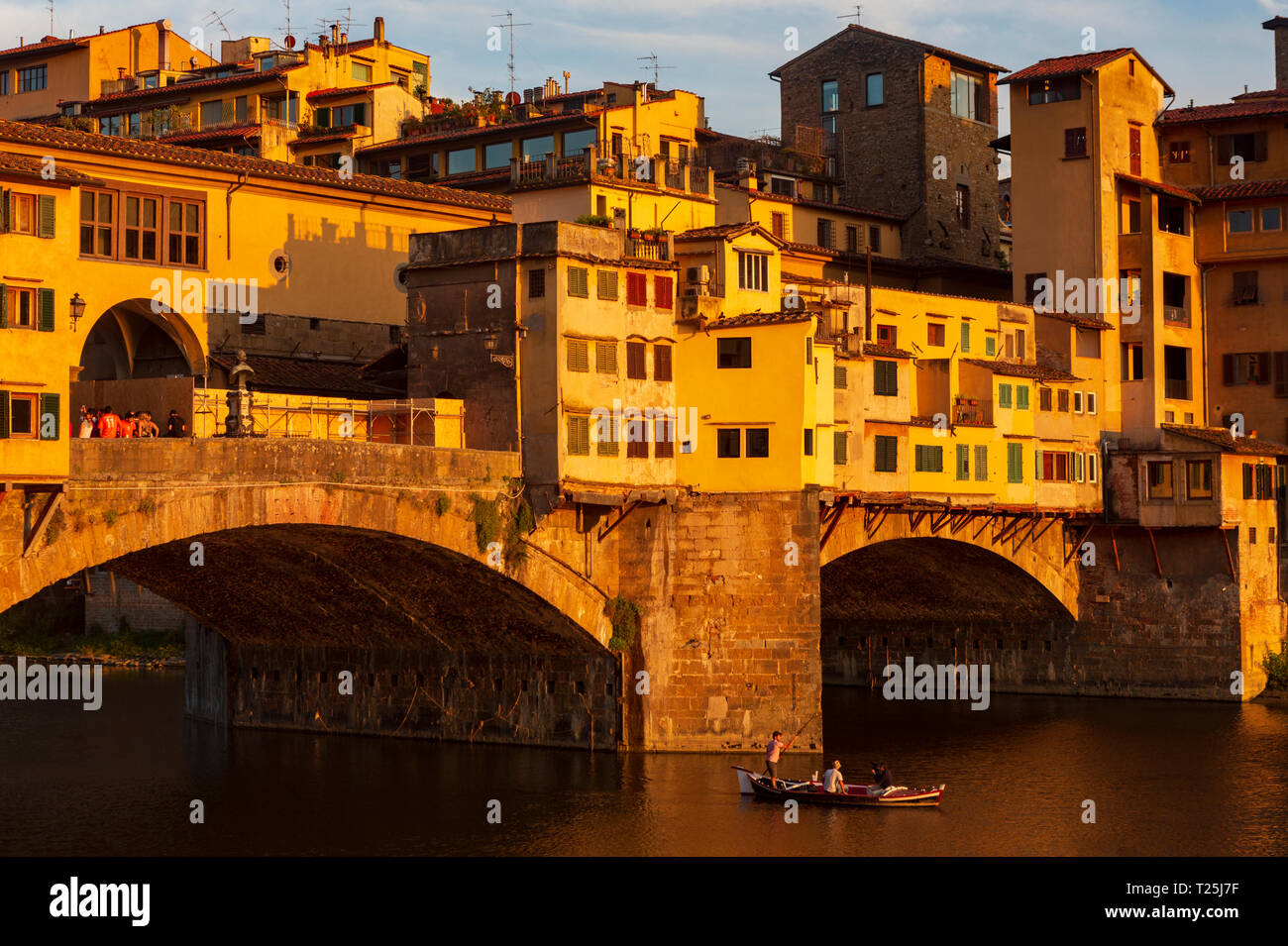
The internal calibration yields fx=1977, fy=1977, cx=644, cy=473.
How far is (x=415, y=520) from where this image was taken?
53.0 meters

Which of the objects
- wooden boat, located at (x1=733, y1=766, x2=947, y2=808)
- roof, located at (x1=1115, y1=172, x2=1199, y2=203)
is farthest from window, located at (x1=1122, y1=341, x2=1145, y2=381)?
wooden boat, located at (x1=733, y1=766, x2=947, y2=808)

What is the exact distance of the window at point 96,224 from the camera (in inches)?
2244

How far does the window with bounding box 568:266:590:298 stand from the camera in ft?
186

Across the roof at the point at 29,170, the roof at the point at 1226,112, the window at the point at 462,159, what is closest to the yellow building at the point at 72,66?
the window at the point at 462,159

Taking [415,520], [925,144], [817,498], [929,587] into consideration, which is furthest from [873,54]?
[415,520]

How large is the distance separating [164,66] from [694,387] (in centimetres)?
5257

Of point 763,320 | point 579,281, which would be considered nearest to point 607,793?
point 579,281

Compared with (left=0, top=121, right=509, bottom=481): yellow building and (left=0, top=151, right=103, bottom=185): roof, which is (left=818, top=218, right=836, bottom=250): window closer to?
(left=0, top=121, right=509, bottom=481): yellow building

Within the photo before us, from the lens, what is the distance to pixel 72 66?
326 feet

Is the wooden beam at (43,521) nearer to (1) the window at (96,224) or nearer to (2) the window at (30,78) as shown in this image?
(1) the window at (96,224)

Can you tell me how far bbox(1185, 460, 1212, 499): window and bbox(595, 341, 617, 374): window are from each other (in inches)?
1190
